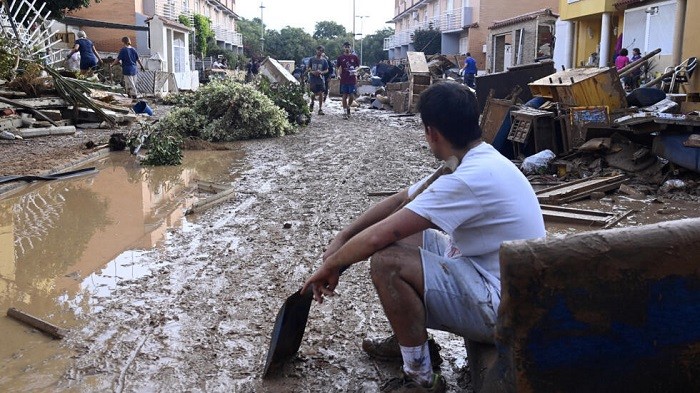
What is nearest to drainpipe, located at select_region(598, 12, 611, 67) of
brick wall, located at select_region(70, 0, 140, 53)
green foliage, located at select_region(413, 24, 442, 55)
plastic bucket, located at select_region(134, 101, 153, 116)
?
plastic bucket, located at select_region(134, 101, 153, 116)

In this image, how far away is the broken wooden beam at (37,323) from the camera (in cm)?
397

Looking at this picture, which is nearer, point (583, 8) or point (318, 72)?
point (318, 72)

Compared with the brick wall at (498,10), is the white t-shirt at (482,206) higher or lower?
lower

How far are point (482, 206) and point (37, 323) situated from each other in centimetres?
281

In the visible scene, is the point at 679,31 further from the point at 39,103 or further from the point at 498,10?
the point at 498,10

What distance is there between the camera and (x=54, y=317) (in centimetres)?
431

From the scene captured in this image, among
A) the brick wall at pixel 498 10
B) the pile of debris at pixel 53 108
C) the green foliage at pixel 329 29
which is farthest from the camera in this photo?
the green foliage at pixel 329 29

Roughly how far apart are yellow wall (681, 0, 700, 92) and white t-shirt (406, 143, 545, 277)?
15854 mm

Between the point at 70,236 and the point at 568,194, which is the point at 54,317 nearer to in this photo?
the point at 70,236

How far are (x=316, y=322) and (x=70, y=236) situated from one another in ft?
10.7

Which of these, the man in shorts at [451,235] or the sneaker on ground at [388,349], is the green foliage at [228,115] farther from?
the man in shorts at [451,235]

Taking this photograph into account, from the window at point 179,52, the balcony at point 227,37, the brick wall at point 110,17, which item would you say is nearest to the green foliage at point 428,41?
the balcony at point 227,37

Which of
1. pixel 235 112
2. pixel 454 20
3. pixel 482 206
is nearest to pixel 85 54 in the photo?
pixel 235 112

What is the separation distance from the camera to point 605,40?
970 inches
